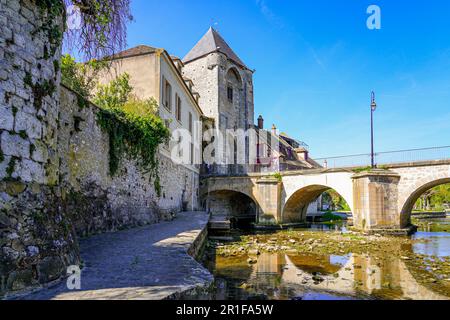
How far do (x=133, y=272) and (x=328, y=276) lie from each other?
533 centimetres

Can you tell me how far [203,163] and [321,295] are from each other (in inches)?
833

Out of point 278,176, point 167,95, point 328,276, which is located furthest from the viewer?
point 278,176

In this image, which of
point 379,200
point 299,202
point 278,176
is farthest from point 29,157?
point 299,202

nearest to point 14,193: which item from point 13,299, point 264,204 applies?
point 13,299

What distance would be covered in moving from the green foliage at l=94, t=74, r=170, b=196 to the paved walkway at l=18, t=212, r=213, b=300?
13.0 feet

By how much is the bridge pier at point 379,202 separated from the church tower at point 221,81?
15206 millimetres

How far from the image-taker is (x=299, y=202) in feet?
78.9

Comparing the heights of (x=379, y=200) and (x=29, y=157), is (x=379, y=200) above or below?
below

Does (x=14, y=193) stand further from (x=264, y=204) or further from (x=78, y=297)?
(x=264, y=204)

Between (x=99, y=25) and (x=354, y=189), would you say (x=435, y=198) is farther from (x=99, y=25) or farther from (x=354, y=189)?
(x=99, y=25)

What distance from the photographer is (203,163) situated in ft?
87.9

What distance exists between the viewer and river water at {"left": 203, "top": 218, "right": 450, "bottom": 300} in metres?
6.18

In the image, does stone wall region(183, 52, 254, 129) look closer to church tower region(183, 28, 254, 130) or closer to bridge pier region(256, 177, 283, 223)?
church tower region(183, 28, 254, 130)

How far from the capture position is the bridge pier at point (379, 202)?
16.8 m
